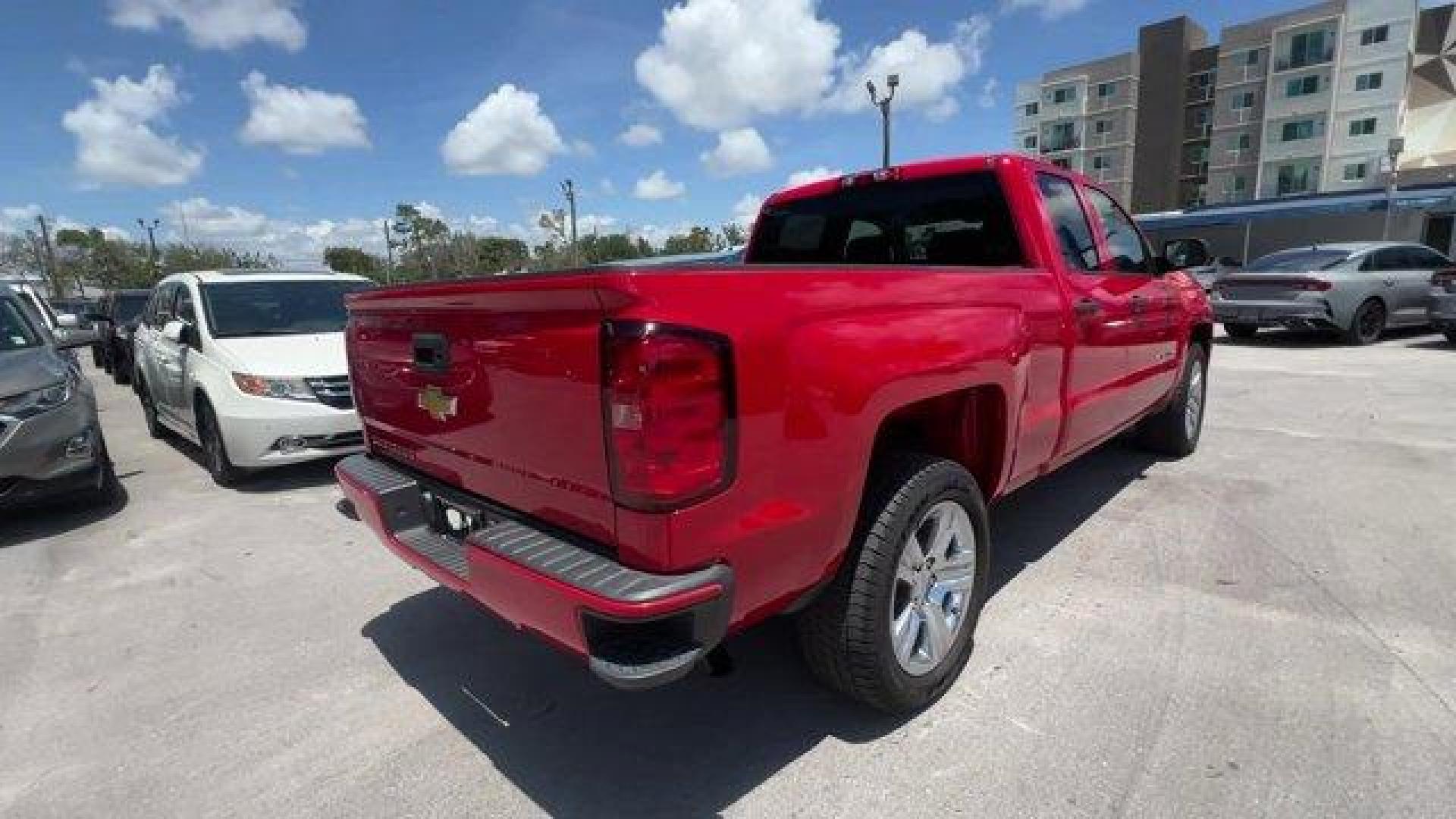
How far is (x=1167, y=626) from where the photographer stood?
328 centimetres

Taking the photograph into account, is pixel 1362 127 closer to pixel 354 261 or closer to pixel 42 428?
pixel 42 428

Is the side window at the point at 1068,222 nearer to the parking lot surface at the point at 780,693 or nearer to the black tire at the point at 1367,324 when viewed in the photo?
the parking lot surface at the point at 780,693

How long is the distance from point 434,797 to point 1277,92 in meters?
61.8

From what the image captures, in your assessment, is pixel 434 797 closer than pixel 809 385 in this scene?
No

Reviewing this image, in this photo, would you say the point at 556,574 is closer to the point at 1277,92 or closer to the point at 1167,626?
the point at 1167,626

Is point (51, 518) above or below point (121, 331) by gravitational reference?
below

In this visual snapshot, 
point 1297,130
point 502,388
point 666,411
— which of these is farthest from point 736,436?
point 1297,130

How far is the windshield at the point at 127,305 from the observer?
14584 mm

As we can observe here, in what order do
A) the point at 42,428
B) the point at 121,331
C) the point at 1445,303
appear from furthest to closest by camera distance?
1. the point at 121,331
2. the point at 1445,303
3. the point at 42,428

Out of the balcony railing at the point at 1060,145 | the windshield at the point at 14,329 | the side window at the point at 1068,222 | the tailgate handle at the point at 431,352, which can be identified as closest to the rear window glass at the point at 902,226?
the side window at the point at 1068,222

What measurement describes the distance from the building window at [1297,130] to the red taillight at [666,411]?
60.1 meters

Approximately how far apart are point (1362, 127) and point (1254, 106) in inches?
270

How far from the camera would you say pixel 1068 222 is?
395cm

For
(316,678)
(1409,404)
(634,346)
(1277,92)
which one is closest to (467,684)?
(316,678)
